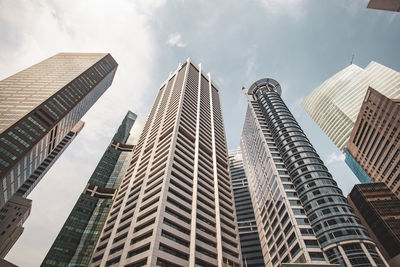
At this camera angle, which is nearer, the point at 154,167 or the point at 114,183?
the point at 154,167

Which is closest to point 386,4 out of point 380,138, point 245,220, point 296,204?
point 296,204

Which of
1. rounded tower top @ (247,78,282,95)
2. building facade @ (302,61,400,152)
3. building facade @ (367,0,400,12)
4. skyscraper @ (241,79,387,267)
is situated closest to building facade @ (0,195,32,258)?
skyscraper @ (241,79,387,267)

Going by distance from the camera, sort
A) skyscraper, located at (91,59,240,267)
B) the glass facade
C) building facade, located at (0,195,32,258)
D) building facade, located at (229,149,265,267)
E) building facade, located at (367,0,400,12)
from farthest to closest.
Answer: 1. the glass facade
2. building facade, located at (229,149,265,267)
3. building facade, located at (0,195,32,258)
4. skyscraper, located at (91,59,240,267)
5. building facade, located at (367,0,400,12)

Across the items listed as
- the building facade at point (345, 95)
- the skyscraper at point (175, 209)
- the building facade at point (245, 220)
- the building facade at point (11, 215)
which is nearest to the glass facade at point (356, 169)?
the building facade at point (345, 95)

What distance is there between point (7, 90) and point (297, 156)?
122 meters

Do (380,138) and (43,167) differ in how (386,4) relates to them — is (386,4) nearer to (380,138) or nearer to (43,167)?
(380,138)

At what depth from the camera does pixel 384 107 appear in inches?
2677

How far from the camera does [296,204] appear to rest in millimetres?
61094

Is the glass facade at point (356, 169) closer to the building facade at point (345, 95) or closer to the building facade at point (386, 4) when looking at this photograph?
the building facade at point (345, 95)

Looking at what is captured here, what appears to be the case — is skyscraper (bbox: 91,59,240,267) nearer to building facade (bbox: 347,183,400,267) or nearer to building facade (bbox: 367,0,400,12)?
building facade (bbox: 367,0,400,12)

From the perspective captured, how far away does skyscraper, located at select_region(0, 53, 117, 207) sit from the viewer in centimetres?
6506

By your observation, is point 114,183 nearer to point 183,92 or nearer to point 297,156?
point 183,92

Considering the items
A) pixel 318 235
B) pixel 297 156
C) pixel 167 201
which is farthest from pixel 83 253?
pixel 297 156

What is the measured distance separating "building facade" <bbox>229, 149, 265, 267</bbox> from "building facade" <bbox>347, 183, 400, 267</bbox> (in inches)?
1648
